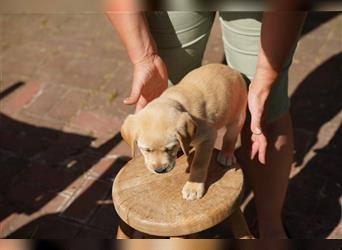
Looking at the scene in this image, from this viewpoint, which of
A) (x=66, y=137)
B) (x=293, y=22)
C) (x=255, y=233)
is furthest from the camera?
(x=66, y=137)

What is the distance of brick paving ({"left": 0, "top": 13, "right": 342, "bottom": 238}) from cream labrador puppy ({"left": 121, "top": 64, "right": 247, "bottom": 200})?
963mm

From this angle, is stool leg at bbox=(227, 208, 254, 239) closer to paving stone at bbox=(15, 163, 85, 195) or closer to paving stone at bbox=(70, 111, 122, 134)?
paving stone at bbox=(15, 163, 85, 195)

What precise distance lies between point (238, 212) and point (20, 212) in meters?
1.44

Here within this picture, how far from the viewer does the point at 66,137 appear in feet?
10.5

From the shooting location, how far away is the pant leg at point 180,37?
1.80 metres

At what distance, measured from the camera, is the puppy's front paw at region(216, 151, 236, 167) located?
1.72 meters

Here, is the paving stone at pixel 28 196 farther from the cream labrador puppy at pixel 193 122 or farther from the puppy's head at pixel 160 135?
the puppy's head at pixel 160 135

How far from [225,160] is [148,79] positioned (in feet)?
1.33

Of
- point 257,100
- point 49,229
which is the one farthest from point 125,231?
point 49,229

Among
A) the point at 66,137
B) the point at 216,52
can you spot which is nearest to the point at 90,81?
the point at 66,137

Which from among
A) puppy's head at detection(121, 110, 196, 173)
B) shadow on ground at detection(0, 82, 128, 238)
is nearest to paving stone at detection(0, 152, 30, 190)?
shadow on ground at detection(0, 82, 128, 238)

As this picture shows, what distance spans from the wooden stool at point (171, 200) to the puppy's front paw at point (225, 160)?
0.02m

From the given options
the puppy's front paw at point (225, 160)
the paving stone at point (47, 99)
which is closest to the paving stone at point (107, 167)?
the paving stone at point (47, 99)

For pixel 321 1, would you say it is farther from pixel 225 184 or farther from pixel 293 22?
pixel 225 184
